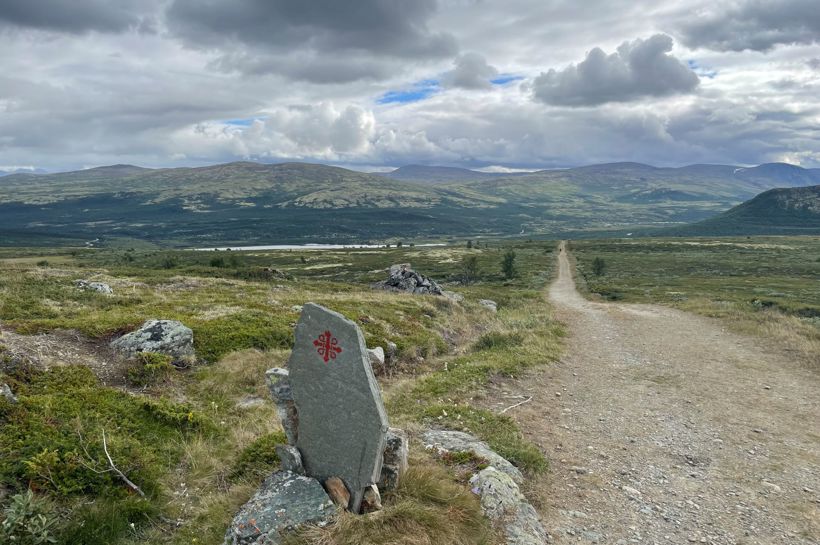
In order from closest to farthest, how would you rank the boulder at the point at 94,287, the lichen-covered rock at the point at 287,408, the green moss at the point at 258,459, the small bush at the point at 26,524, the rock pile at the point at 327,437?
the small bush at the point at 26,524 < the rock pile at the point at 327,437 < the lichen-covered rock at the point at 287,408 < the green moss at the point at 258,459 < the boulder at the point at 94,287

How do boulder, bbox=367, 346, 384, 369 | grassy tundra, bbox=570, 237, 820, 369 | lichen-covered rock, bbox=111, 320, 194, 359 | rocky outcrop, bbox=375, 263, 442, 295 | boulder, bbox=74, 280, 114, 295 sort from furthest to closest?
rocky outcrop, bbox=375, 263, 442, 295 → grassy tundra, bbox=570, 237, 820, 369 → boulder, bbox=74, 280, 114, 295 → boulder, bbox=367, 346, 384, 369 → lichen-covered rock, bbox=111, 320, 194, 359

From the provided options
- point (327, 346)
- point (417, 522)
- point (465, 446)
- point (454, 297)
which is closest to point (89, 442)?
point (327, 346)

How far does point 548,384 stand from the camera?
1667 cm

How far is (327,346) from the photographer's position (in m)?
7.85

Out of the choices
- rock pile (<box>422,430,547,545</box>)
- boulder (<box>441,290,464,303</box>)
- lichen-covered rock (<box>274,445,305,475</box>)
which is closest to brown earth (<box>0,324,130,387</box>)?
lichen-covered rock (<box>274,445,305,475</box>)

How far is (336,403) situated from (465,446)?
3.89 m

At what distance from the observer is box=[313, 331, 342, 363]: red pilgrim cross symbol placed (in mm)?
7777

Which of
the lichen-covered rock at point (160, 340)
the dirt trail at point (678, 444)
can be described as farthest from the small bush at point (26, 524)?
the lichen-covered rock at point (160, 340)

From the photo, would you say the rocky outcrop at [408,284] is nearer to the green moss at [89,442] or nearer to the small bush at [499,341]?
the small bush at [499,341]

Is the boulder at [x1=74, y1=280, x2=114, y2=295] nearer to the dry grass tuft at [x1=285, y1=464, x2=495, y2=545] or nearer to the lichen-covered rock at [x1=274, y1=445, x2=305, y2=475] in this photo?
the lichen-covered rock at [x1=274, y1=445, x2=305, y2=475]

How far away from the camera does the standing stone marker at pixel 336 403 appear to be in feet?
24.5

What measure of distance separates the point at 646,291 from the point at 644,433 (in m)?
45.4

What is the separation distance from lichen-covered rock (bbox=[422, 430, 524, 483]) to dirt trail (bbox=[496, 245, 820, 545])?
867mm

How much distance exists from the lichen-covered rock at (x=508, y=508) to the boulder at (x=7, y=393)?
9.65 metres
